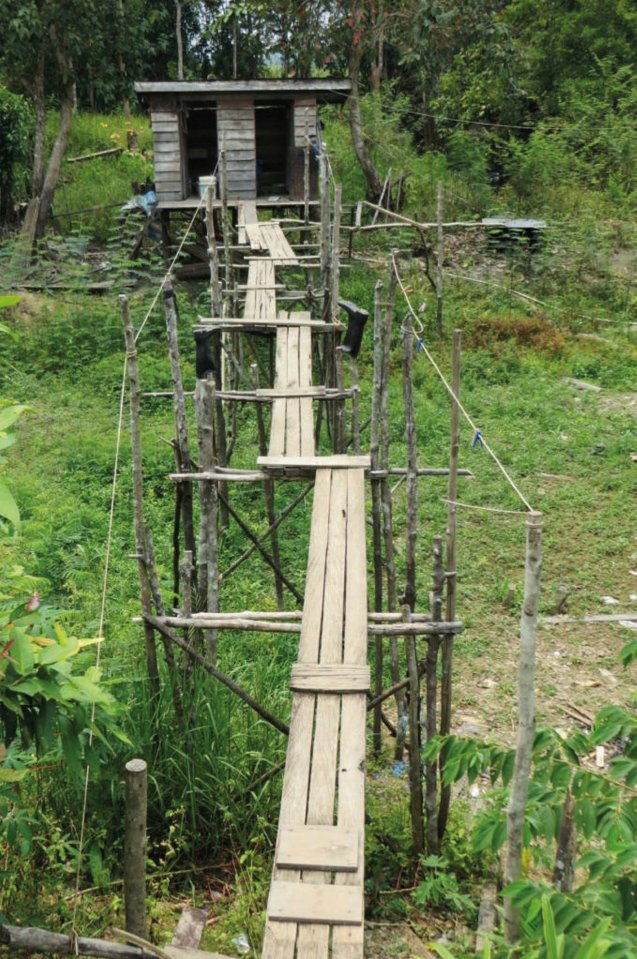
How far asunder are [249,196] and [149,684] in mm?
9823

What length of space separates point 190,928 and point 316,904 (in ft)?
4.58

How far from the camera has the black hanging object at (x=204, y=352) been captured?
18.0ft

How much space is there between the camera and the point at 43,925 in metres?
3.39

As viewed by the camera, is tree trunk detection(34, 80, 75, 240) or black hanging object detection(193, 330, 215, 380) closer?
black hanging object detection(193, 330, 215, 380)

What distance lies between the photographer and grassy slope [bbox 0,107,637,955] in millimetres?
4055

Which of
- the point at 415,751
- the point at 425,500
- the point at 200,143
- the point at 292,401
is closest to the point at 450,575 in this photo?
the point at 415,751

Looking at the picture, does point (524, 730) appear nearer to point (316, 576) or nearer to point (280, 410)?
point (316, 576)

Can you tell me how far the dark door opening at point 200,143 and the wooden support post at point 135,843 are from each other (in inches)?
521

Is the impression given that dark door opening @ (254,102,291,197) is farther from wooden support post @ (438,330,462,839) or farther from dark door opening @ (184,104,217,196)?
wooden support post @ (438,330,462,839)

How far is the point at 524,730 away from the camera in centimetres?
228

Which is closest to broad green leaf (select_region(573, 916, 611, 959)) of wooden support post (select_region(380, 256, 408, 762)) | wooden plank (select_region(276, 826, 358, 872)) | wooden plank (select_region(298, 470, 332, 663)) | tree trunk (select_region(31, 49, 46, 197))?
wooden plank (select_region(276, 826, 358, 872))

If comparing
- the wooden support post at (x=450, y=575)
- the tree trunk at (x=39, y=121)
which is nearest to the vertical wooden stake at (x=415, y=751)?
the wooden support post at (x=450, y=575)

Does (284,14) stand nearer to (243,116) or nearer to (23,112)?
(243,116)

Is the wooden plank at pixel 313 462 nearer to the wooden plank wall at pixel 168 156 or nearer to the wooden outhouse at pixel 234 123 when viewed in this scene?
the wooden outhouse at pixel 234 123
